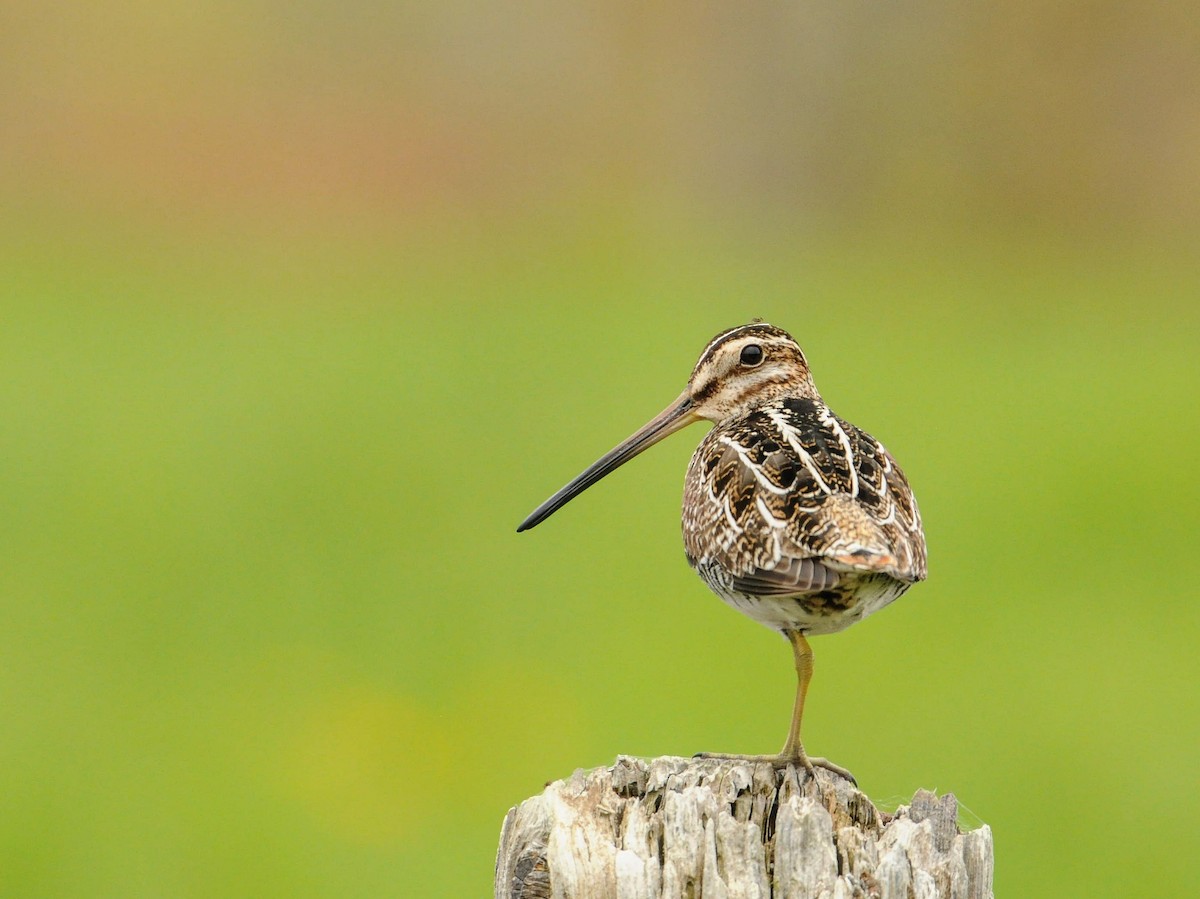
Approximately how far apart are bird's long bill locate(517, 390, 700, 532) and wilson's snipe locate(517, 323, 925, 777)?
→ 214mm

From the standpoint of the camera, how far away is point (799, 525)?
4488 millimetres

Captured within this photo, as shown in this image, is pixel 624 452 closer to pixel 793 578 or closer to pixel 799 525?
pixel 799 525

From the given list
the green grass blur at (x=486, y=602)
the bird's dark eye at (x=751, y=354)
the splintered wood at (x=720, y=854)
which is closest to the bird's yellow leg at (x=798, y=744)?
the splintered wood at (x=720, y=854)

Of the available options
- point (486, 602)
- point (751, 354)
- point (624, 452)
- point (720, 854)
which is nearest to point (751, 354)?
point (751, 354)

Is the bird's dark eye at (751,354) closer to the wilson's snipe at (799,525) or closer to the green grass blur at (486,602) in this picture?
the wilson's snipe at (799,525)

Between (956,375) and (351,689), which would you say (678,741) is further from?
(956,375)

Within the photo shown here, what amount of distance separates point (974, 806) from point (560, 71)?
768 inches

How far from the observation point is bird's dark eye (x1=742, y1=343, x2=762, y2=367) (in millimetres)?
5887

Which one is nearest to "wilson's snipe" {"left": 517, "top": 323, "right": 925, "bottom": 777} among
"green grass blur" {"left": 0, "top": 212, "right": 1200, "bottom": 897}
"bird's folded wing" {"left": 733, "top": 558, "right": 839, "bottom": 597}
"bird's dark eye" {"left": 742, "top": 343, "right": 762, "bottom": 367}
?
"bird's folded wing" {"left": 733, "top": 558, "right": 839, "bottom": 597}

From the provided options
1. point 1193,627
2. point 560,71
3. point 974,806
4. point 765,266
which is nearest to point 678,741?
point 974,806

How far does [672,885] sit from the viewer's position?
331cm

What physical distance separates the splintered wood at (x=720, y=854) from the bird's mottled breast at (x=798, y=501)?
35.3 inches

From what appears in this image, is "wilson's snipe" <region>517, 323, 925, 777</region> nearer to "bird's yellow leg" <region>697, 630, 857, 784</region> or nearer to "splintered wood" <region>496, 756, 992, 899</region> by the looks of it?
"bird's yellow leg" <region>697, 630, 857, 784</region>

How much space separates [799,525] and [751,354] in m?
1.50
